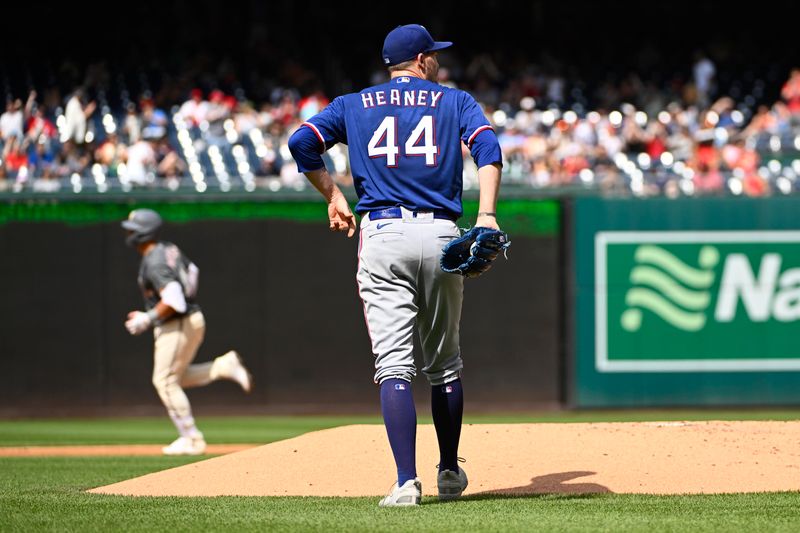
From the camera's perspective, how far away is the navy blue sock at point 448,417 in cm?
545

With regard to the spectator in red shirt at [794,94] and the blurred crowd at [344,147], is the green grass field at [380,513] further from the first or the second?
the spectator in red shirt at [794,94]

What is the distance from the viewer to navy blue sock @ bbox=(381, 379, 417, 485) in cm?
514

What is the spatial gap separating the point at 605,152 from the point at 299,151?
10.4m

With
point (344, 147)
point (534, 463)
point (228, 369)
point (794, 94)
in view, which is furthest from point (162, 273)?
point (794, 94)

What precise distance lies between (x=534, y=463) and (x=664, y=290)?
6.31m

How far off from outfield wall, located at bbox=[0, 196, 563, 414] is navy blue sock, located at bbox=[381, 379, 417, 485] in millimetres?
7340

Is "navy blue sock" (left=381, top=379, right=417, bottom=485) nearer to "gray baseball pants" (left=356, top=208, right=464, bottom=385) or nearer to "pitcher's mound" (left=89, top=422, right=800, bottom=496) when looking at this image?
"gray baseball pants" (left=356, top=208, right=464, bottom=385)

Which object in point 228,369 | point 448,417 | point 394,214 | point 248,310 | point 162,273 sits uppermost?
point 394,214

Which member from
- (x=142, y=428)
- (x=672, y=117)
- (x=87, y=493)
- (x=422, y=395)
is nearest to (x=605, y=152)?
(x=672, y=117)

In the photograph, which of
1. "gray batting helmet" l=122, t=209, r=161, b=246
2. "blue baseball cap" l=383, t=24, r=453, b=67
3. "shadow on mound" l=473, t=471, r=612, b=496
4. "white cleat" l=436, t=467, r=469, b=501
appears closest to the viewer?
"blue baseball cap" l=383, t=24, r=453, b=67

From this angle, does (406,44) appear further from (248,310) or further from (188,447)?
(248,310)

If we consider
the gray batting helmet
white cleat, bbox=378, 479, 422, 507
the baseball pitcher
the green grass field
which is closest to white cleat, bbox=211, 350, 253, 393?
the gray batting helmet

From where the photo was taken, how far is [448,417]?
17.9ft

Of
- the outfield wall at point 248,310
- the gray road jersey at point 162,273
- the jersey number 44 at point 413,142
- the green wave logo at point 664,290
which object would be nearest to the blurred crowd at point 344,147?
the outfield wall at point 248,310
